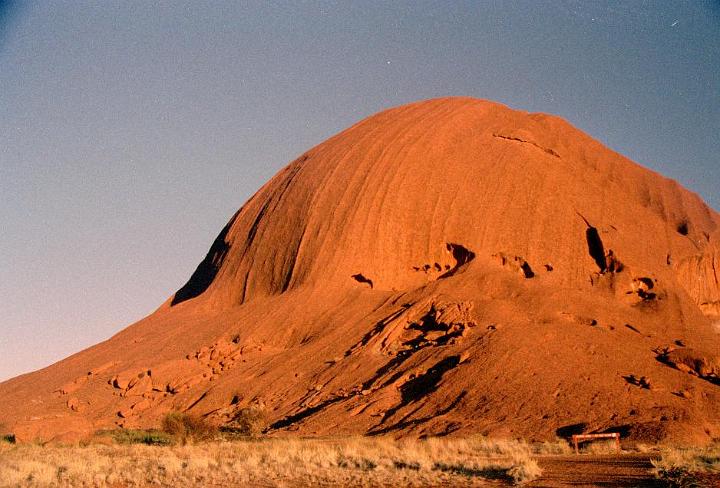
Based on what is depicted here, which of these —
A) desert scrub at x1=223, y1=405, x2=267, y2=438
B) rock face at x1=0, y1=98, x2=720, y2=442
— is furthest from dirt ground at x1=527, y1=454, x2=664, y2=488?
desert scrub at x1=223, y1=405, x2=267, y2=438

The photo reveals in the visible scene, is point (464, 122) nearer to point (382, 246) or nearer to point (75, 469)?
point (382, 246)

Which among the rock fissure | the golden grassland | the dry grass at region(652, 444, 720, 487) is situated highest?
the rock fissure

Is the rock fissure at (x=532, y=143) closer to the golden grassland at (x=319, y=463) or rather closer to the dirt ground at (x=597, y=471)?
the golden grassland at (x=319, y=463)

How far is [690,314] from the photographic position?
4622 cm

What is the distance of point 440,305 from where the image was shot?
45031mm

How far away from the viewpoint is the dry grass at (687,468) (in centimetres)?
1519

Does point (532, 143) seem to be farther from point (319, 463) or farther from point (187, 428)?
point (319, 463)

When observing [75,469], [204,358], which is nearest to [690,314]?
[204,358]

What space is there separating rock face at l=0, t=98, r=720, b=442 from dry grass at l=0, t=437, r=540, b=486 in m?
5.48

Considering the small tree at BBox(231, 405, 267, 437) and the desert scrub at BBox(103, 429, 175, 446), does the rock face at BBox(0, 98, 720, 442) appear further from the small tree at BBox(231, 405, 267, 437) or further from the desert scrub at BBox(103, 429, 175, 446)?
the desert scrub at BBox(103, 429, 175, 446)

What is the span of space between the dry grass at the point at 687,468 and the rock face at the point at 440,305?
6930mm

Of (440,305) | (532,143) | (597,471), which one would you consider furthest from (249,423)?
(532,143)

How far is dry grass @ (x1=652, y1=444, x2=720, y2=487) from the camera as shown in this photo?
1519 cm

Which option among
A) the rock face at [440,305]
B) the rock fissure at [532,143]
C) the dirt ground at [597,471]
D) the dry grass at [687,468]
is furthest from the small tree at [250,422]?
the rock fissure at [532,143]
